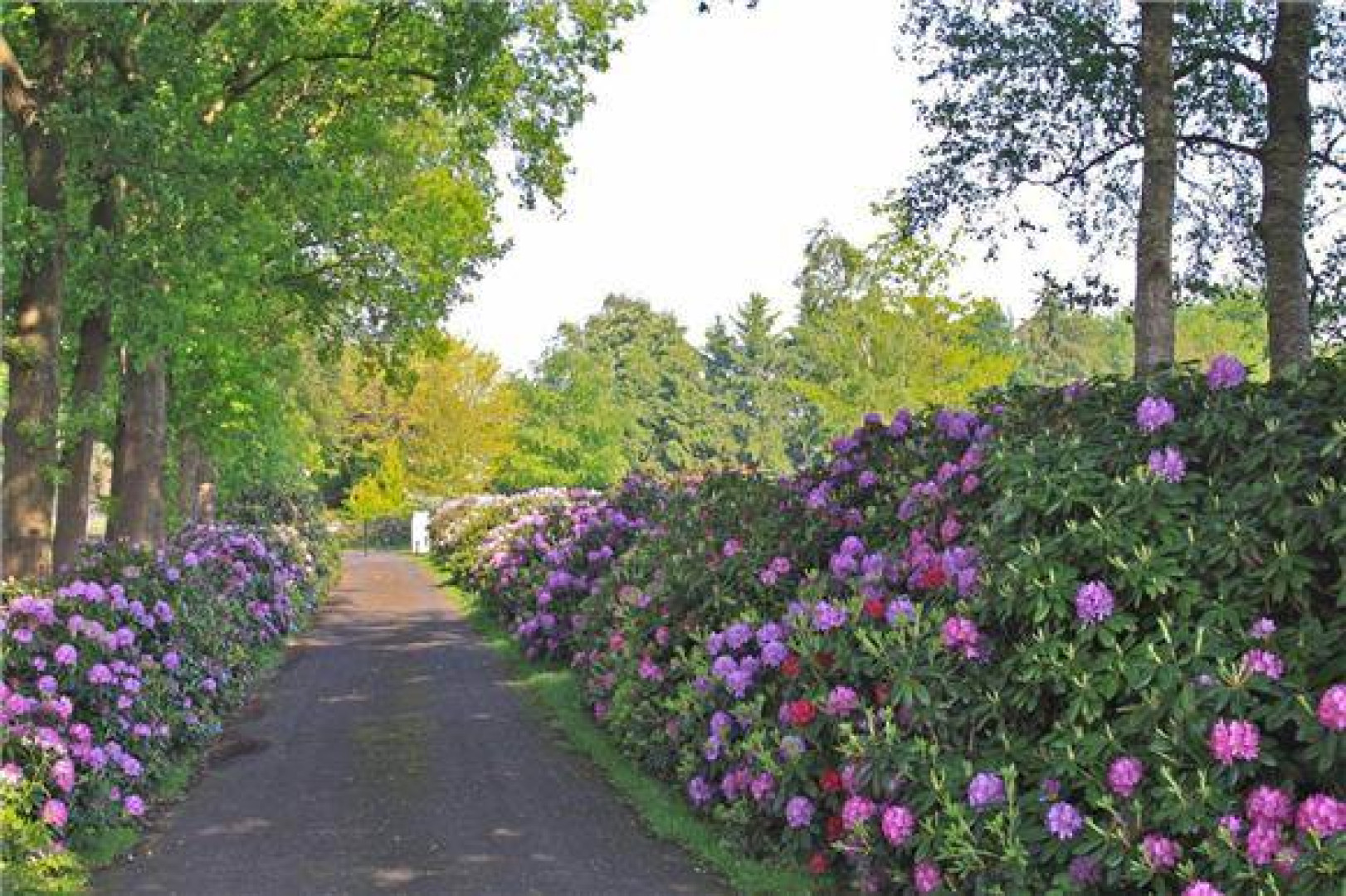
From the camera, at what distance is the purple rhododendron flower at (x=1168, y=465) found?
18.5 ft

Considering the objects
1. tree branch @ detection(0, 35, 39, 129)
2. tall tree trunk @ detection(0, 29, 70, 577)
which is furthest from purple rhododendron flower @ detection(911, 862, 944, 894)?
tree branch @ detection(0, 35, 39, 129)

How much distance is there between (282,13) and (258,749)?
30.2 ft

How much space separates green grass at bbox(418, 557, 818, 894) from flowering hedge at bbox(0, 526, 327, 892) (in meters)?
3.07

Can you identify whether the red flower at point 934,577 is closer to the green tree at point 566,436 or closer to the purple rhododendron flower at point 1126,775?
the purple rhododendron flower at point 1126,775

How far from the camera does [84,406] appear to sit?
46.7ft

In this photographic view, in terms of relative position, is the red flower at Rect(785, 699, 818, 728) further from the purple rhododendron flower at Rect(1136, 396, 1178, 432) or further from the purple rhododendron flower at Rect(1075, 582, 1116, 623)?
the purple rhododendron flower at Rect(1136, 396, 1178, 432)

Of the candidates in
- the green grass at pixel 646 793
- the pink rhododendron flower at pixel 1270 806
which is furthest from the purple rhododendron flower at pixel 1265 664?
the green grass at pixel 646 793

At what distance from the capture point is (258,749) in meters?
10.6

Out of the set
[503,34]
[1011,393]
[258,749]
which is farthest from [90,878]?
[503,34]

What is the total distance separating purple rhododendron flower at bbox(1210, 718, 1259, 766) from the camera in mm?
4637

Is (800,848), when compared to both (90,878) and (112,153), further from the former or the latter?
(112,153)

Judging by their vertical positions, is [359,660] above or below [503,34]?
below

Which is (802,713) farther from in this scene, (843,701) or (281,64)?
(281,64)

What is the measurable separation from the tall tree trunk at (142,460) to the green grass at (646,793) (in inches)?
184
